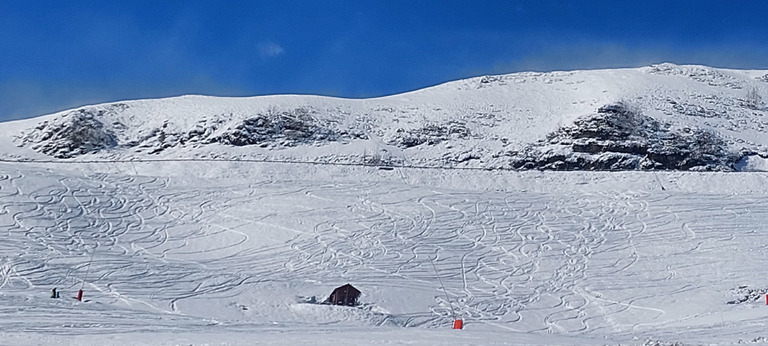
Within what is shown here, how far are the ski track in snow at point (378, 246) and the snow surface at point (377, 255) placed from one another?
0.08 m

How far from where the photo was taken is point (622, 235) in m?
27.8

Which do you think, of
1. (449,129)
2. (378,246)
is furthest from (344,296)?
(449,129)

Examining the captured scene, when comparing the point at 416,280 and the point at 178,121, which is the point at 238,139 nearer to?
the point at 178,121

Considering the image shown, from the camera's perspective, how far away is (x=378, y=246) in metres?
25.6

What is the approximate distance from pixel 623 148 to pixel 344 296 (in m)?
28.5

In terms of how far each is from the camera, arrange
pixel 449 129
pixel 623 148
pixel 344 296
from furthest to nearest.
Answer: pixel 449 129 → pixel 623 148 → pixel 344 296

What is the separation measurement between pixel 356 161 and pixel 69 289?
2530 cm

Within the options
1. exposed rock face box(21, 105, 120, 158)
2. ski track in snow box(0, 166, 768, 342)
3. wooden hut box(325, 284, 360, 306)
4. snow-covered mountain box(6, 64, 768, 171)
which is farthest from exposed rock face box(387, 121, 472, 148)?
wooden hut box(325, 284, 360, 306)

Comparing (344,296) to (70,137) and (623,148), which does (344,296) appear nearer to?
(623,148)

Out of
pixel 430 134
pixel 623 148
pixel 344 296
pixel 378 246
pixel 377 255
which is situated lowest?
pixel 344 296

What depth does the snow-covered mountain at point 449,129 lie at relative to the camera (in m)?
44.0

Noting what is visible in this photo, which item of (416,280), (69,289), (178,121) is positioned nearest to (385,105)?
(178,121)

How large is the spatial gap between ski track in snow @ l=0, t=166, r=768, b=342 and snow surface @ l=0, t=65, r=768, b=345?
83mm

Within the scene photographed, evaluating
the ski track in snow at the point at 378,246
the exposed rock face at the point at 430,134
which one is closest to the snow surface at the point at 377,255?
the ski track in snow at the point at 378,246
